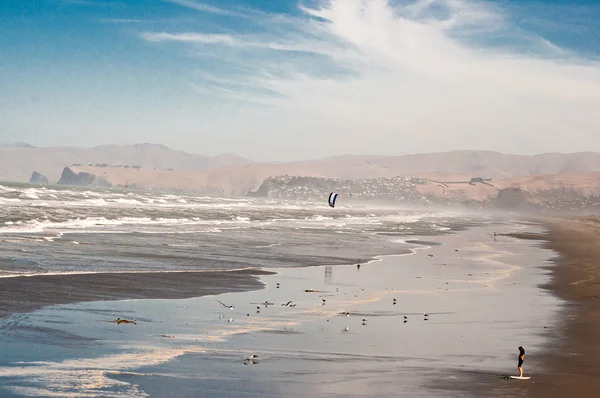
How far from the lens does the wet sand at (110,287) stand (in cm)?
1667

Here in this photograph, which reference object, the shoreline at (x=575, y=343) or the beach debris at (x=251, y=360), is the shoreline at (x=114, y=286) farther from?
the shoreline at (x=575, y=343)

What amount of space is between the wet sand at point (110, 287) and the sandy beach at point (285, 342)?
630 millimetres

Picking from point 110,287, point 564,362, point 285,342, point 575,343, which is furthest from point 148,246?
point 564,362

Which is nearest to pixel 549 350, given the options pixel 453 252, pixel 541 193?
pixel 453 252

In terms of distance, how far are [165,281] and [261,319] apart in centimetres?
602

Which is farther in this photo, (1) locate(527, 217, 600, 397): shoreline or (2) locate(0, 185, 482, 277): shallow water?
(2) locate(0, 185, 482, 277): shallow water

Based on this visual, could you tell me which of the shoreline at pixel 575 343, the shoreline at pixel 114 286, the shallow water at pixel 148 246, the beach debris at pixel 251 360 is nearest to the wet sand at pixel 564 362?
the shoreline at pixel 575 343

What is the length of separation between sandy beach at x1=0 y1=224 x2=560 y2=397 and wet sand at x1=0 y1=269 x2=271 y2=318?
63 cm

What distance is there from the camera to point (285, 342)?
13602 mm

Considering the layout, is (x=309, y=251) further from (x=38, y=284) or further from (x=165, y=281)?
(x=38, y=284)

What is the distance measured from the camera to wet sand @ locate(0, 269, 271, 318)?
1667 cm

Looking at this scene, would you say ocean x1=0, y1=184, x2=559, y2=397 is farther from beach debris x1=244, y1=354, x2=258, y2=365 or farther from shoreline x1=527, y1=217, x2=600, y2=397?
shoreline x1=527, y1=217, x2=600, y2=397

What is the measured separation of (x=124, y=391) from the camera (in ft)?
32.3

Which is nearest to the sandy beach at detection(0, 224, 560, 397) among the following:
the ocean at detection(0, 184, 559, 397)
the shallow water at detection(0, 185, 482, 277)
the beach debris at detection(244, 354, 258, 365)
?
the ocean at detection(0, 184, 559, 397)
